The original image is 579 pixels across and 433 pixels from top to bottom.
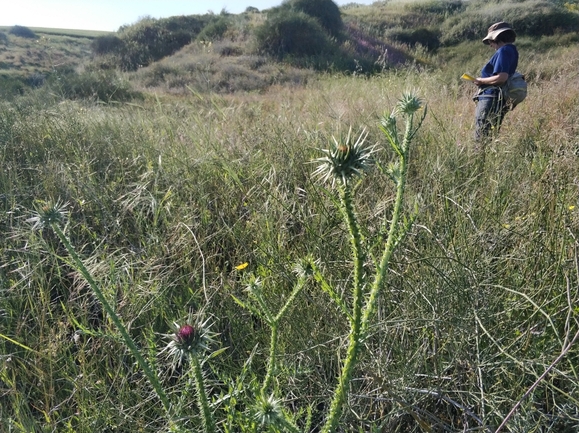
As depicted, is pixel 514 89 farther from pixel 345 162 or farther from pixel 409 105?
pixel 345 162

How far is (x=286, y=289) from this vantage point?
1.89 m

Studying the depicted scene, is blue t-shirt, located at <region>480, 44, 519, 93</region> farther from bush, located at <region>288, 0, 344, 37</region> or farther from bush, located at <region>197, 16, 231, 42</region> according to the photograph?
bush, located at <region>288, 0, 344, 37</region>

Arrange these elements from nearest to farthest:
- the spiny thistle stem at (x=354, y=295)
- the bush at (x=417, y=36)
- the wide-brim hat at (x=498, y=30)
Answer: the spiny thistle stem at (x=354, y=295), the wide-brim hat at (x=498, y=30), the bush at (x=417, y=36)

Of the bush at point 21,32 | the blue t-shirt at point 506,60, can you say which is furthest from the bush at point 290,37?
the bush at point 21,32

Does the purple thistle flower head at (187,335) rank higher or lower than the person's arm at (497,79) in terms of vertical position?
lower

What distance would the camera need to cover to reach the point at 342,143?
94 centimetres

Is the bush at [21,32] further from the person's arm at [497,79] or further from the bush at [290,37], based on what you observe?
the person's arm at [497,79]

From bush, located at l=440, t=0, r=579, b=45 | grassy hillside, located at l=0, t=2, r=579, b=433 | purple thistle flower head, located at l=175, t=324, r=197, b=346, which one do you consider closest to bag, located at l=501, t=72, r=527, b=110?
grassy hillside, located at l=0, t=2, r=579, b=433

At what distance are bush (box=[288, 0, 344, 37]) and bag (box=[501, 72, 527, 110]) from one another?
1831cm

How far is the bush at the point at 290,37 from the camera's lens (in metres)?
17.3

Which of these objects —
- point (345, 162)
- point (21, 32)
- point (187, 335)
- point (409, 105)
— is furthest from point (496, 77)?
point (21, 32)

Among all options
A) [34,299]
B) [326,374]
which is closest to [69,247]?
[326,374]

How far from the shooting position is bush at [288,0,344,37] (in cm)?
2080

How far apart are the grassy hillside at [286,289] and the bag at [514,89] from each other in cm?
59
